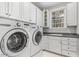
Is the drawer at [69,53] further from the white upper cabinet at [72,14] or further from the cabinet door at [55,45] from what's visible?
the white upper cabinet at [72,14]

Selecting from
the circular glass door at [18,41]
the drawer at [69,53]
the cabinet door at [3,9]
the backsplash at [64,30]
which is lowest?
the drawer at [69,53]

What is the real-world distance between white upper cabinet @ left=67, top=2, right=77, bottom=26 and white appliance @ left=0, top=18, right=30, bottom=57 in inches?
75.3

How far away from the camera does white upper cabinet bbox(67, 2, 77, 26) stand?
2.37 m

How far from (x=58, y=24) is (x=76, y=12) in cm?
110

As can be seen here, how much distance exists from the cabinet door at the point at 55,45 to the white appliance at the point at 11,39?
146 centimetres

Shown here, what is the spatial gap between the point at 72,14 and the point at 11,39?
2318 millimetres

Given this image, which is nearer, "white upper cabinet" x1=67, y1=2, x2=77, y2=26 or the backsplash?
"white upper cabinet" x1=67, y1=2, x2=77, y2=26

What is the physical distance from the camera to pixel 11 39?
122 cm

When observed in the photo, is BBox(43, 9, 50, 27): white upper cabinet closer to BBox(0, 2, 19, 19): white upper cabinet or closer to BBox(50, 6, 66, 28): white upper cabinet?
BBox(50, 6, 66, 28): white upper cabinet

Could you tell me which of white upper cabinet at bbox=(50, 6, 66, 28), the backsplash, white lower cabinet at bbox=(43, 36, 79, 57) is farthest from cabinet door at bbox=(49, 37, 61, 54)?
white upper cabinet at bbox=(50, 6, 66, 28)

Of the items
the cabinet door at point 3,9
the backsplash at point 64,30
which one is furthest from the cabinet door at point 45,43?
the cabinet door at point 3,9

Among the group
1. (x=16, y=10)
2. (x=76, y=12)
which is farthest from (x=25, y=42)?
(x=76, y=12)

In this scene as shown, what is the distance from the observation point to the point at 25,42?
1466mm

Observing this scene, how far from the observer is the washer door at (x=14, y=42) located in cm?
103
